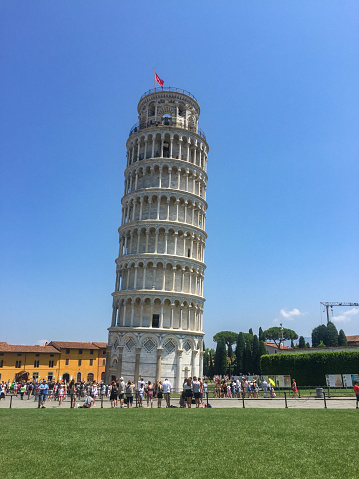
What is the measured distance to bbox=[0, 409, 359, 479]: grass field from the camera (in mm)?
9617

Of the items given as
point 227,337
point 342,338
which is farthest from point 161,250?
point 227,337

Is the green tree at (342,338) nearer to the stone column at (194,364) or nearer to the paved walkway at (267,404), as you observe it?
the stone column at (194,364)

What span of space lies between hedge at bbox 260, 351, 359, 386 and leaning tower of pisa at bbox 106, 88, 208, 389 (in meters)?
14.0

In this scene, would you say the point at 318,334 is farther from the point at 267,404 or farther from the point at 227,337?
the point at 267,404

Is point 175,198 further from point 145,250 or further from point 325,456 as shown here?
point 325,456

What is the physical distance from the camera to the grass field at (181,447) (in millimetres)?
9617

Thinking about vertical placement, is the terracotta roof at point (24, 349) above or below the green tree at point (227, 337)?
below

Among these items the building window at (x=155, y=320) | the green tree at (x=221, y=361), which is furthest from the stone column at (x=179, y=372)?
the green tree at (x=221, y=361)

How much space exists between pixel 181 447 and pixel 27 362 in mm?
76025

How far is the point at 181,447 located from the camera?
11820 mm

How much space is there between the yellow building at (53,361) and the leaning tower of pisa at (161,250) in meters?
34.0

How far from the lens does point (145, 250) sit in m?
48.4

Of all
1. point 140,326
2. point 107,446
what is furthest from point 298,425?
point 140,326

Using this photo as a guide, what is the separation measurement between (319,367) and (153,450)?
46062mm
